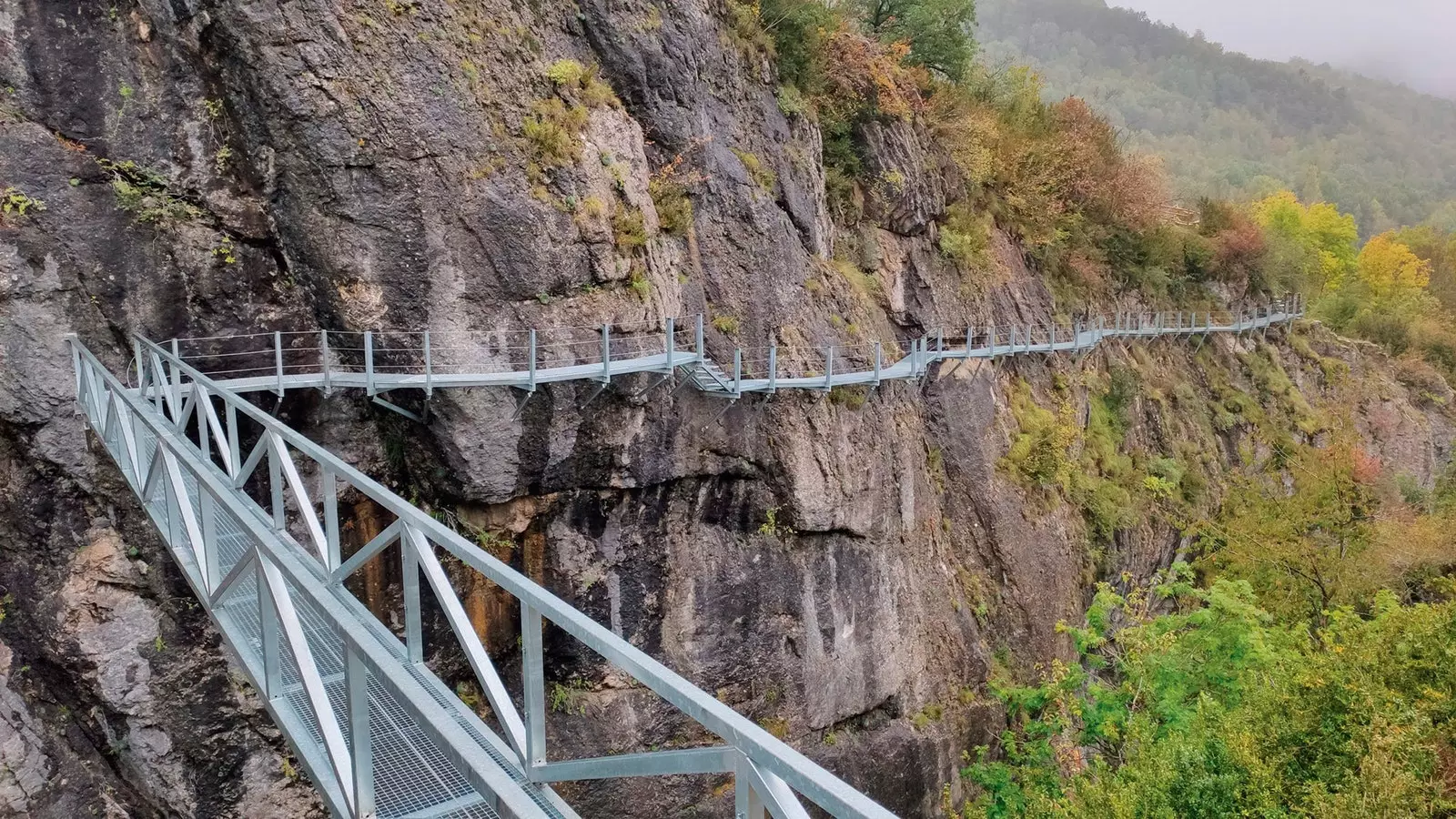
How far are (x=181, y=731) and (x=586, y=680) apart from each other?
4706 millimetres

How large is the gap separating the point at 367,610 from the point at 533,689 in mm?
1679

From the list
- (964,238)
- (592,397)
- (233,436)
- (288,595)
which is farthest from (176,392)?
(964,238)

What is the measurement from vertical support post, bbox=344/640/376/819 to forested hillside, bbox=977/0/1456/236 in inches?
3939

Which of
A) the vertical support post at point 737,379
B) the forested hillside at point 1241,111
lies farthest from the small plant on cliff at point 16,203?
the forested hillside at point 1241,111

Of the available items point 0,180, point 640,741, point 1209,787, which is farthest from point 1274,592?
point 0,180

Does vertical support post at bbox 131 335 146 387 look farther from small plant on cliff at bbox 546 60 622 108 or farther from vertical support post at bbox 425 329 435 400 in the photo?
small plant on cliff at bbox 546 60 622 108

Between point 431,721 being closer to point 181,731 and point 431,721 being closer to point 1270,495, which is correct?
point 181,731

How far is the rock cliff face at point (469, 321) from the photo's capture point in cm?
876

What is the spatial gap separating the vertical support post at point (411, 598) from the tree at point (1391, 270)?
60.1 meters

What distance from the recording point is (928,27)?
63.9ft

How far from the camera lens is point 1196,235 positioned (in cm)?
2922

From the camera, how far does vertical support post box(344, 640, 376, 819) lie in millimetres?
3008

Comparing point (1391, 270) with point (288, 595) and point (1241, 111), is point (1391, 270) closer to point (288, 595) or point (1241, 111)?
point (288, 595)

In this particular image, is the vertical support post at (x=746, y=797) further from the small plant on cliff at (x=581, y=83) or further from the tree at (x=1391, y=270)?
the tree at (x=1391, y=270)
